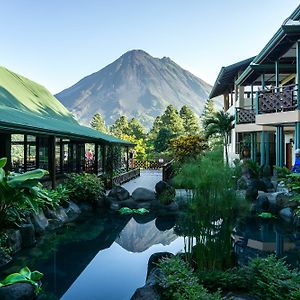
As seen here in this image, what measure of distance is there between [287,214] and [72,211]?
6669mm

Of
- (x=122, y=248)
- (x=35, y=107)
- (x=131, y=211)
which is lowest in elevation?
(x=122, y=248)

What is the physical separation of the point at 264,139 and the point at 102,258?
43.1ft

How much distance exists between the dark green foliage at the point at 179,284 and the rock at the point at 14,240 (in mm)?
3983

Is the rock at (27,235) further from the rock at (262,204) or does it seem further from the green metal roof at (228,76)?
the green metal roof at (228,76)

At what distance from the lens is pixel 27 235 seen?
8.98 m

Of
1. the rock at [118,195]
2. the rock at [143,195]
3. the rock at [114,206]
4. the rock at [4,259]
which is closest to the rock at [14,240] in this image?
the rock at [4,259]

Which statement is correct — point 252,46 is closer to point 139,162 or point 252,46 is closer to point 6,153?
point 139,162

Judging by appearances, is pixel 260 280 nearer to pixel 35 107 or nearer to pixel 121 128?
pixel 35 107

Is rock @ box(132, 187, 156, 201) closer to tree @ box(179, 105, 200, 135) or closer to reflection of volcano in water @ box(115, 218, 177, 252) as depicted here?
reflection of volcano in water @ box(115, 218, 177, 252)

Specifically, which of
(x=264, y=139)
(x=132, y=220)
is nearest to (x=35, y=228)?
(x=132, y=220)

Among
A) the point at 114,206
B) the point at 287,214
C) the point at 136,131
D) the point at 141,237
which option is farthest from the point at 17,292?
the point at 136,131

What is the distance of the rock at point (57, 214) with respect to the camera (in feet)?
36.6

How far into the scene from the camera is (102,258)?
8938 millimetres

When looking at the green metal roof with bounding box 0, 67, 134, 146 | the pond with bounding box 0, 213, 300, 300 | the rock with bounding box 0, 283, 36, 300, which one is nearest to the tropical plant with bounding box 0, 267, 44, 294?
the rock with bounding box 0, 283, 36, 300
